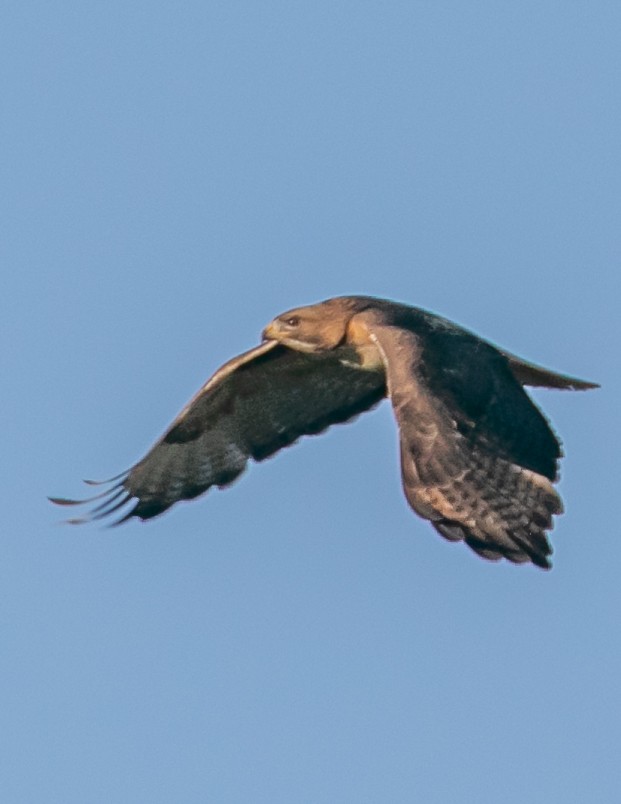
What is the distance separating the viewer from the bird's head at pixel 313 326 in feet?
49.8

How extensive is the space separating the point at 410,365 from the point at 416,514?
96 cm

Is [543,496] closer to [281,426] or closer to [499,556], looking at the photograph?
[499,556]

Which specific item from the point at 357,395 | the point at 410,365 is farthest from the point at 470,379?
the point at 357,395

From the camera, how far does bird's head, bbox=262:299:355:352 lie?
1517cm

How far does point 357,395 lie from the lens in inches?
629

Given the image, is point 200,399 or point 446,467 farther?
point 200,399

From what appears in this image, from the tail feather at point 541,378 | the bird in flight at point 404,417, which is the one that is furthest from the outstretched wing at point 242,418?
the tail feather at point 541,378

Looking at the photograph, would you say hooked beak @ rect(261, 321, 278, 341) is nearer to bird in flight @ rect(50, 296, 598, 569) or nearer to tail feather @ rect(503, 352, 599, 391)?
bird in flight @ rect(50, 296, 598, 569)

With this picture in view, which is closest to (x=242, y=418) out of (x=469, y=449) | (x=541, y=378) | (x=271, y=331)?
(x=271, y=331)

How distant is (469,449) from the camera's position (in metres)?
13.4

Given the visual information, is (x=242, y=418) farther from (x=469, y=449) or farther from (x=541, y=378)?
(x=469, y=449)

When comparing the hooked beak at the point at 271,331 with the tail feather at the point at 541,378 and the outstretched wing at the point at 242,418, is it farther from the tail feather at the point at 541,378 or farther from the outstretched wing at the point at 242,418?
the tail feather at the point at 541,378

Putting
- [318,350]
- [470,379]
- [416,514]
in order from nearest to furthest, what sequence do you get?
[416,514] < [470,379] < [318,350]

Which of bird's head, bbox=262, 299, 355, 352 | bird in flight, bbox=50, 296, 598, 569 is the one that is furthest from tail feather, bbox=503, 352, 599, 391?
bird's head, bbox=262, 299, 355, 352
